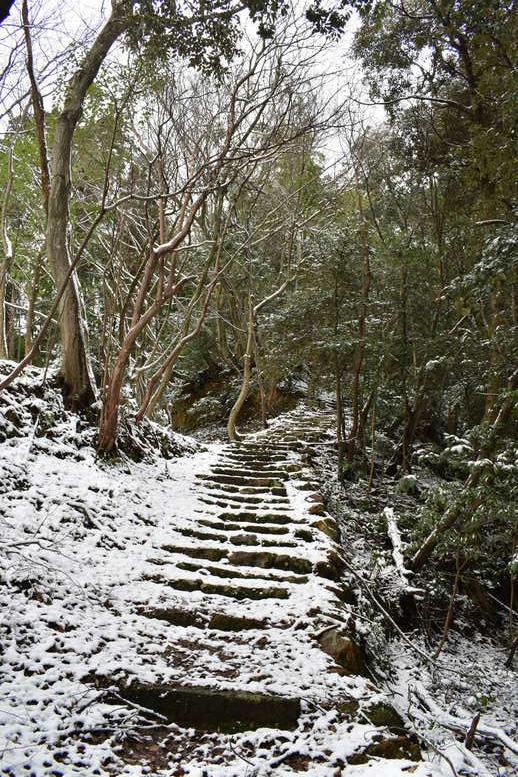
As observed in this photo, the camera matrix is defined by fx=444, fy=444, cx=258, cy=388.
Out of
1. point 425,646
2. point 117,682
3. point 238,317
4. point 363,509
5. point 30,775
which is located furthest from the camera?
point 238,317

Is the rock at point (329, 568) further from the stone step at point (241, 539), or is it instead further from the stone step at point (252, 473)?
the stone step at point (252, 473)

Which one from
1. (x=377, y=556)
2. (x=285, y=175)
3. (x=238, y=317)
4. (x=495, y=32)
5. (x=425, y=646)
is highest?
(x=285, y=175)

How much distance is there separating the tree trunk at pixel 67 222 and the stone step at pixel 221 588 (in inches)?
109

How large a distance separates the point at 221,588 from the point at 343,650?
1.23m

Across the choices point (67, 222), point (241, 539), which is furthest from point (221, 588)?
point (67, 222)

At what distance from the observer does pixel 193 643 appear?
10.9 feet

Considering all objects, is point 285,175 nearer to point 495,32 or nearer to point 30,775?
point 495,32

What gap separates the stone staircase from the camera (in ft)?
8.18

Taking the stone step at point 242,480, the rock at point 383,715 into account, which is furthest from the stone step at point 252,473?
the rock at point 383,715

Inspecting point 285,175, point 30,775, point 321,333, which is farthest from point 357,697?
point 285,175

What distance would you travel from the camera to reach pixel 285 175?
1391 centimetres

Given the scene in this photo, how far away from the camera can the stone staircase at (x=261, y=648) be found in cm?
249

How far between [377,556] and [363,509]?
2010mm

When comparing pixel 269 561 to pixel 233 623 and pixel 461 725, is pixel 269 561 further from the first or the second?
pixel 461 725
